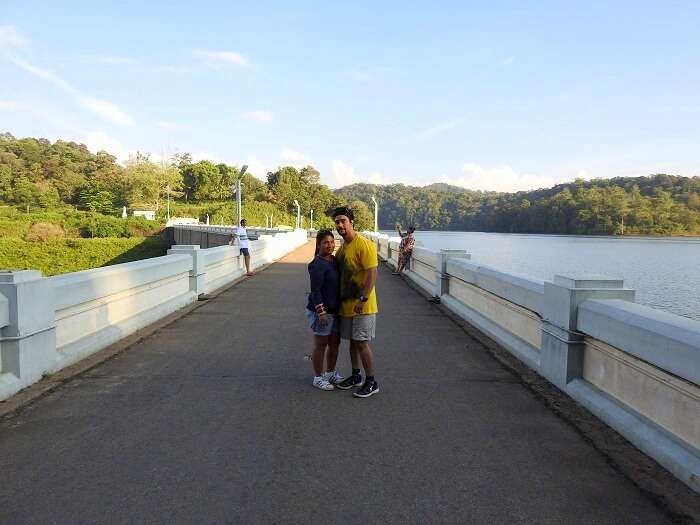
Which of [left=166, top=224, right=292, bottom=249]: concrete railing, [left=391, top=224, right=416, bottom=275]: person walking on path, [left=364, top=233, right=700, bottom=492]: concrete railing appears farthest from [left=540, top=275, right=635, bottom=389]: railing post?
[left=166, top=224, right=292, bottom=249]: concrete railing

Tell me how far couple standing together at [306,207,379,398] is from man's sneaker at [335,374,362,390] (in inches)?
8.0

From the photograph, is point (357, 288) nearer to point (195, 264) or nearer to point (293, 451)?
point (293, 451)

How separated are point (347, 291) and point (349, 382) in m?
0.96

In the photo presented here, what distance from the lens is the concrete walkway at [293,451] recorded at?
10.4 ft

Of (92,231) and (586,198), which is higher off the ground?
(586,198)

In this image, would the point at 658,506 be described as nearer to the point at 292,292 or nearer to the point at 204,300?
the point at 204,300

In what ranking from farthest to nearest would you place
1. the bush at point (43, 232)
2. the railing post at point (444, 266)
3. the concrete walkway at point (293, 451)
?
the bush at point (43, 232), the railing post at point (444, 266), the concrete walkway at point (293, 451)

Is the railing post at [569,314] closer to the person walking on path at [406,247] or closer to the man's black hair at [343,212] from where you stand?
A: the man's black hair at [343,212]

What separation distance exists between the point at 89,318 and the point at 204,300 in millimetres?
5108

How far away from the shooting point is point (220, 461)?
3.81 m

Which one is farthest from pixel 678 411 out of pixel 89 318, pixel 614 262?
pixel 614 262

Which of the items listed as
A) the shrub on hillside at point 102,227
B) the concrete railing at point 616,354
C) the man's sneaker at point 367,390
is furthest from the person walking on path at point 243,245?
the shrub on hillside at point 102,227

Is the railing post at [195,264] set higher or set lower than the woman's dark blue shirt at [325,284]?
lower

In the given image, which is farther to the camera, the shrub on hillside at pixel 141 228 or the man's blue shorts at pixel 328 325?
the shrub on hillside at pixel 141 228
